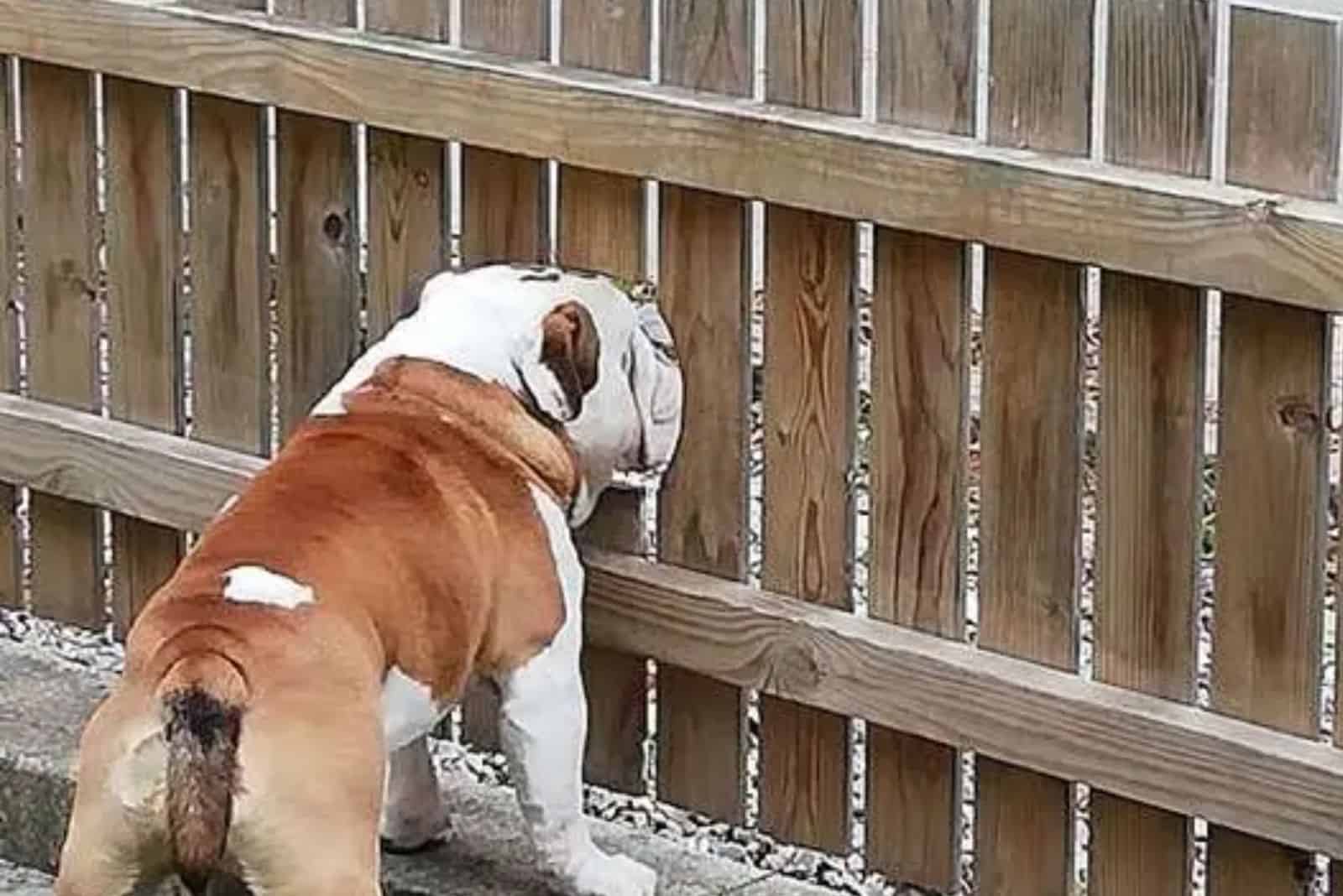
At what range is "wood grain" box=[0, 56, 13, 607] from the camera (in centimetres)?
601

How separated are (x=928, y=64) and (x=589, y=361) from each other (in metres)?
0.68

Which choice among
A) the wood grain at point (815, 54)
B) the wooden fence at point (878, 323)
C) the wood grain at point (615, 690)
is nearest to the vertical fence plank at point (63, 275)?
the wooden fence at point (878, 323)

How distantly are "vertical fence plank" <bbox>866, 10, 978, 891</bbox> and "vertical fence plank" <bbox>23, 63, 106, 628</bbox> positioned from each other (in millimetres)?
1658

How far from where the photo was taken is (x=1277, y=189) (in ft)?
14.4

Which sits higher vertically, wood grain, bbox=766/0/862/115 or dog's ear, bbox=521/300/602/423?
wood grain, bbox=766/0/862/115

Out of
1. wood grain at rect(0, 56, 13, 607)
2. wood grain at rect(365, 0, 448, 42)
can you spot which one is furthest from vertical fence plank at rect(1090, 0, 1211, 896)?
wood grain at rect(0, 56, 13, 607)

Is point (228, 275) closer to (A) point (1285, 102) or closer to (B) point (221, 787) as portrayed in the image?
(B) point (221, 787)

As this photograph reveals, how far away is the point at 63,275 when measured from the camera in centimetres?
598

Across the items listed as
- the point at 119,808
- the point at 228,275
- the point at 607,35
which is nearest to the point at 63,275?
the point at 228,275

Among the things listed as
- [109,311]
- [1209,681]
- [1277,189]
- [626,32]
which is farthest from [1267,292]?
[109,311]

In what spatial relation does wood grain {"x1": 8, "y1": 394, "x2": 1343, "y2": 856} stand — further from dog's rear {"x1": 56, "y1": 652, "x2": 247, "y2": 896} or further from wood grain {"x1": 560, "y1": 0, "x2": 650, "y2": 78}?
dog's rear {"x1": 56, "y1": 652, "x2": 247, "y2": 896}

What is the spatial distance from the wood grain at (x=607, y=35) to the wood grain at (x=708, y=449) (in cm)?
21

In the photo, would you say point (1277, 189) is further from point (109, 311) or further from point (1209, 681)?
point (109, 311)

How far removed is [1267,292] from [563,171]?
1.27 m
